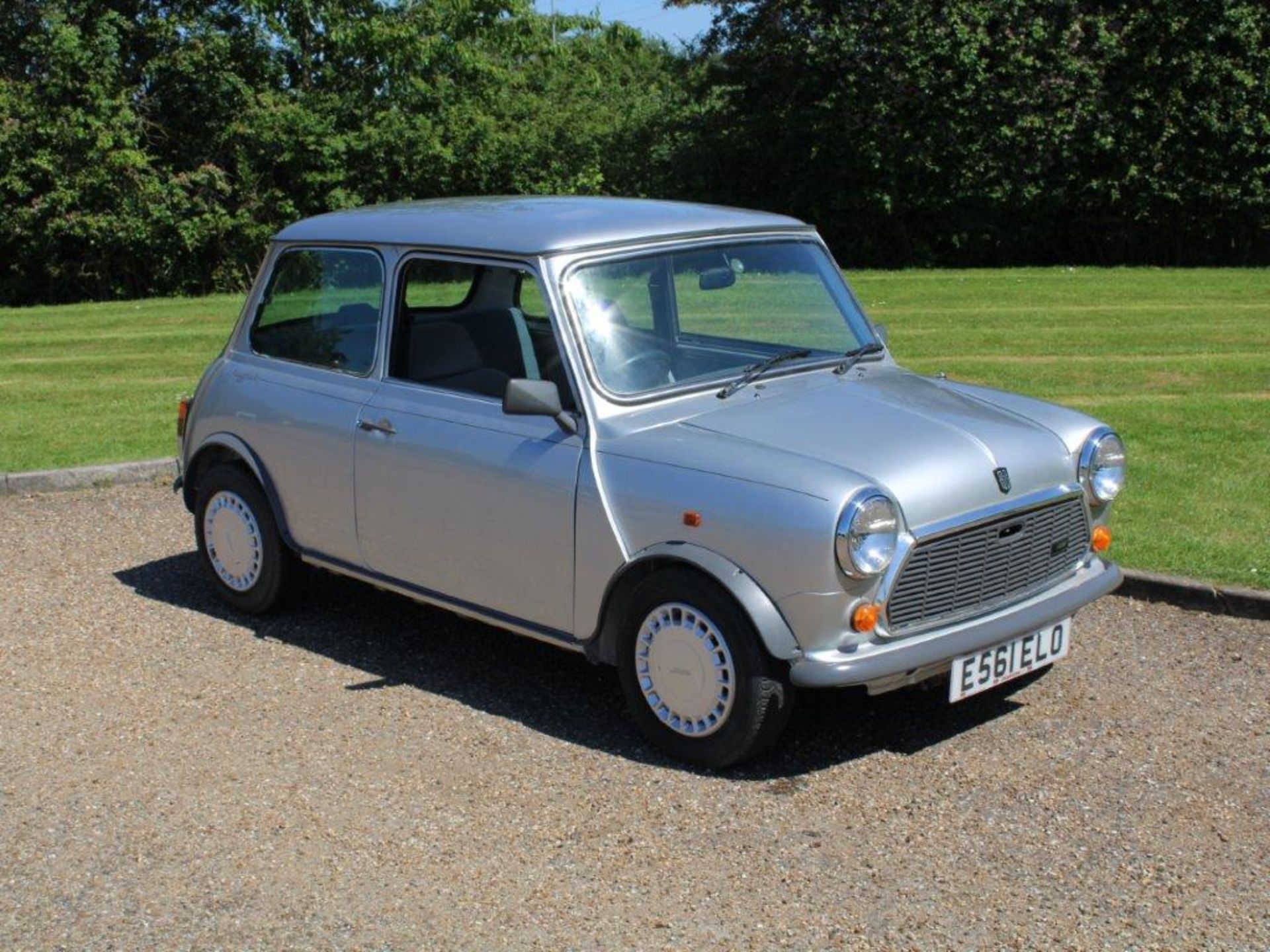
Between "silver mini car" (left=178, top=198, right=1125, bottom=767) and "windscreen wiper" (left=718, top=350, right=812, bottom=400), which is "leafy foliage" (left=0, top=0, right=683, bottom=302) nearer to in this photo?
"silver mini car" (left=178, top=198, right=1125, bottom=767)

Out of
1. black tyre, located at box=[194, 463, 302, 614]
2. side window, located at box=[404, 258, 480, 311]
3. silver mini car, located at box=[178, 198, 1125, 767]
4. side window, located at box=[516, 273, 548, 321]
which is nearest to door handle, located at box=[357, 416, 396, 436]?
silver mini car, located at box=[178, 198, 1125, 767]

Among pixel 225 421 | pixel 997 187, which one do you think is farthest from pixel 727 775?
pixel 997 187

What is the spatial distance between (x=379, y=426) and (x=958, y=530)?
236cm

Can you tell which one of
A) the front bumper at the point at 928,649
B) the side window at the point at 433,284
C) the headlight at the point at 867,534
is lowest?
the front bumper at the point at 928,649

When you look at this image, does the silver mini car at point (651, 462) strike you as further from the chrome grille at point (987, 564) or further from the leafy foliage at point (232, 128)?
the leafy foliage at point (232, 128)

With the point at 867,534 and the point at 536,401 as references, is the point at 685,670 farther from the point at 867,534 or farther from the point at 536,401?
the point at 536,401

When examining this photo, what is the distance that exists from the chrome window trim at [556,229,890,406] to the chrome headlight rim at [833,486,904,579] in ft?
3.48

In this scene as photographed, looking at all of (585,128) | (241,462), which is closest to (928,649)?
(241,462)

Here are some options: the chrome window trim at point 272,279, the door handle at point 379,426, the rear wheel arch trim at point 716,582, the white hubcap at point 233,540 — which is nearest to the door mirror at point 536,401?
the rear wheel arch trim at point 716,582

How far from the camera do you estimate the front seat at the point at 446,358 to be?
249 inches

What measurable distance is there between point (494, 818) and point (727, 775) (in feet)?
2.72

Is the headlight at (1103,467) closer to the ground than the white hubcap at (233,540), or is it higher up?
higher up

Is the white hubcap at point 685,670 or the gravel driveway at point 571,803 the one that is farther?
the white hubcap at point 685,670

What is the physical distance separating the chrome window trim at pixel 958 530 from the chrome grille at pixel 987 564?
11 millimetres
